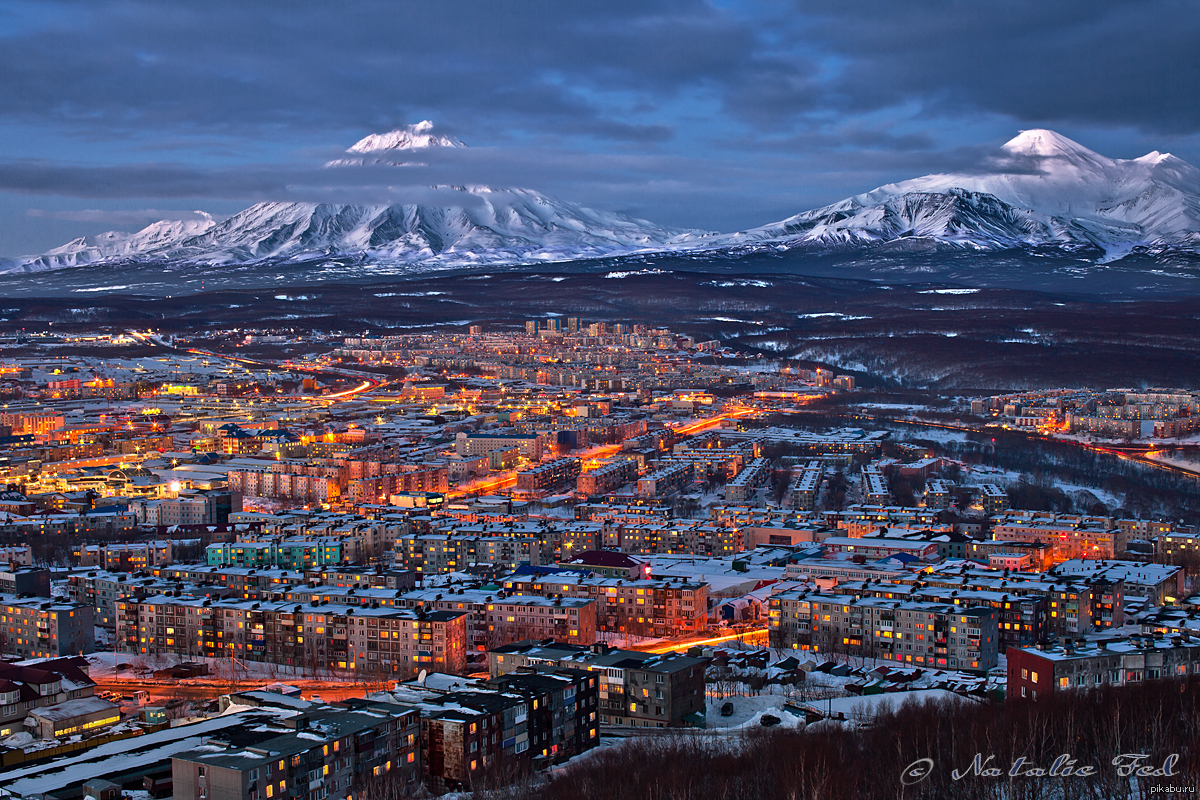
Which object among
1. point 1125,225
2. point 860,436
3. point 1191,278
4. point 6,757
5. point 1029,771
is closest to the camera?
point 1029,771

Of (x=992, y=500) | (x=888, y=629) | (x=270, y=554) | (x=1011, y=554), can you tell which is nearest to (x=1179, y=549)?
(x=1011, y=554)

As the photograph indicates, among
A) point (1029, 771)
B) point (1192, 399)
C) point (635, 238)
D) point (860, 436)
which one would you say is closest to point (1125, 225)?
point (635, 238)

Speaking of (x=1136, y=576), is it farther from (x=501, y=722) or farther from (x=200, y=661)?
(x=200, y=661)

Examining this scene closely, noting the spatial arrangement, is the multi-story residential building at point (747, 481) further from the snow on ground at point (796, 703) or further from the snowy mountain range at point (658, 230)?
the snowy mountain range at point (658, 230)

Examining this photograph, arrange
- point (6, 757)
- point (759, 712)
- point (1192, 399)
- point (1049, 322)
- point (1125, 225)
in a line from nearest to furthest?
1. point (6, 757)
2. point (759, 712)
3. point (1192, 399)
4. point (1049, 322)
5. point (1125, 225)

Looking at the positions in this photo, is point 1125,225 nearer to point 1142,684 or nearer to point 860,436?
point 860,436

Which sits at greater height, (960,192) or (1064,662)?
(960,192)
